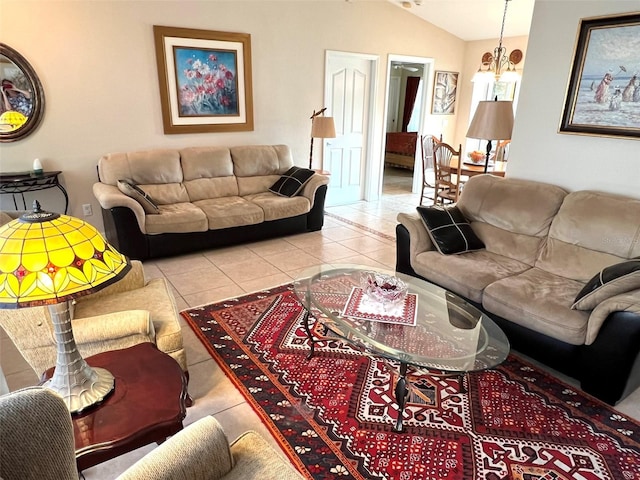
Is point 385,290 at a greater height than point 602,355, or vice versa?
point 385,290

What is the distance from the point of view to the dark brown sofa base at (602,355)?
6.55 ft

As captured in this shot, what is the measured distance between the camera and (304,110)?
544 centimetres

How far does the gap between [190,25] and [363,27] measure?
235 centimetres

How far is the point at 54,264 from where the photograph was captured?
117cm

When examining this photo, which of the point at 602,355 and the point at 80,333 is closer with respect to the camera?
the point at 80,333

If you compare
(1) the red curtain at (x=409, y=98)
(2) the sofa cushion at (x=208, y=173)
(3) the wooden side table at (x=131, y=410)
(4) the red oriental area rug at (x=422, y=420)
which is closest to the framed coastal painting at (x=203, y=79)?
(2) the sofa cushion at (x=208, y=173)

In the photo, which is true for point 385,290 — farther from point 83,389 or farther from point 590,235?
point 590,235

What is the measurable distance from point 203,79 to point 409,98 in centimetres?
620

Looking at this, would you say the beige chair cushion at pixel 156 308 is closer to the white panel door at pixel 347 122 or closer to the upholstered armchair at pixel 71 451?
the upholstered armchair at pixel 71 451

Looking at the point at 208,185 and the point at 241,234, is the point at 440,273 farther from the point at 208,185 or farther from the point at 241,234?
the point at 208,185

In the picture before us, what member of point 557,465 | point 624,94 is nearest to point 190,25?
point 624,94

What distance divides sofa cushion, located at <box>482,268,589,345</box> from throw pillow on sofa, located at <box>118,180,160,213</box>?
2976mm

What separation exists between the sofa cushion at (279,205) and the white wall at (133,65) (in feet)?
3.08

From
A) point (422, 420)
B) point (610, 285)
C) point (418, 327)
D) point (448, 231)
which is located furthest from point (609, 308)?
point (448, 231)
